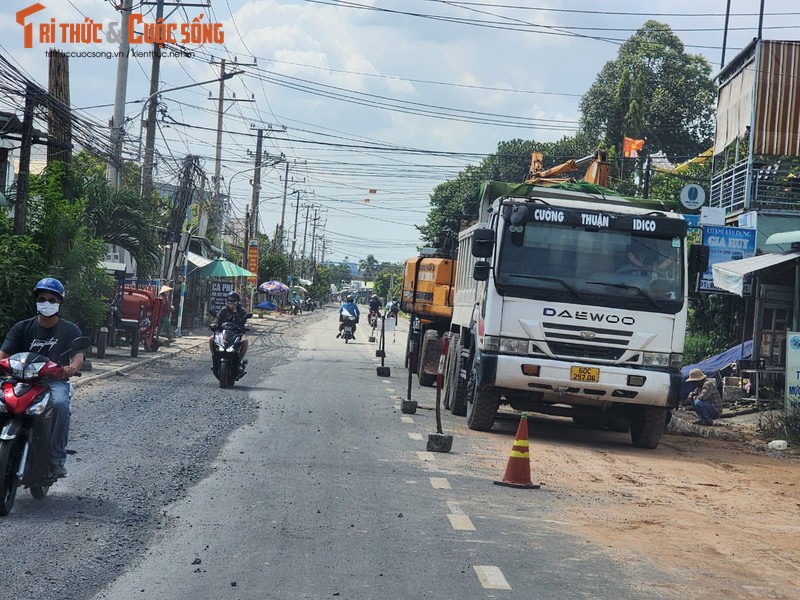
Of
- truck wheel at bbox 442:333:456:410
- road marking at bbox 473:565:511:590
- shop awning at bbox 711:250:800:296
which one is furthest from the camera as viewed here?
shop awning at bbox 711:250:800:296

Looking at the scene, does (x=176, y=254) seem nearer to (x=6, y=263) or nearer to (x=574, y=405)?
(x=6, y=263)

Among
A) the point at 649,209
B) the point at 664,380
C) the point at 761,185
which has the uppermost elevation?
the point at 761,185

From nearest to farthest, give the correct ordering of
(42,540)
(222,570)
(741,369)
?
(222,570)
(42,540)
(741,369)

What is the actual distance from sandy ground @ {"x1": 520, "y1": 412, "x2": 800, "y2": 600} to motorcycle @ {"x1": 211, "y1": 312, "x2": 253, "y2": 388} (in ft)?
21.4

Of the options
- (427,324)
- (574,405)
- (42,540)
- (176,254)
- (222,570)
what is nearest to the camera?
(222,570)

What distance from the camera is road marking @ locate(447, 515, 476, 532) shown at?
8.09 meters

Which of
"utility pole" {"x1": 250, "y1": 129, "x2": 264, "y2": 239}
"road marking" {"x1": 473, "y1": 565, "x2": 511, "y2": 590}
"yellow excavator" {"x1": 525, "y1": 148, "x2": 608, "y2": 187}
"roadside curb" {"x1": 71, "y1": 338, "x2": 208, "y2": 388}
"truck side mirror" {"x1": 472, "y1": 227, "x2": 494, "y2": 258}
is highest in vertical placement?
"utility pole" {"x1": 250, "y1": 129, "x2": 264, "y2": 239}

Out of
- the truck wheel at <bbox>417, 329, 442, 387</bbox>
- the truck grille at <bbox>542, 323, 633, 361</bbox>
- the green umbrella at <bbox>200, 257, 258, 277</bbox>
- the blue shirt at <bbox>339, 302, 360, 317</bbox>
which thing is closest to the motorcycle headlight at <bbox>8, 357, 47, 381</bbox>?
the truck grille at <bbox>542, 323, 633, 361</bbox>

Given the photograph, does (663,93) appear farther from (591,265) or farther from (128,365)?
(591,265)

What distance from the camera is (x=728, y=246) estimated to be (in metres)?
23.8

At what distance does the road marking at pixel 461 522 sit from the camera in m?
8.09

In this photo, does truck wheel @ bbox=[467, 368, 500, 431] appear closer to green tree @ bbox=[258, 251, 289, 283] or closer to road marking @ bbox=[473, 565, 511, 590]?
road marking @ bbox=[473, 565, 511, 590]

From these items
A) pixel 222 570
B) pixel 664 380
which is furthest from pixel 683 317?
pixel 222 570

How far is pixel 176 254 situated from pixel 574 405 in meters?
23.7
